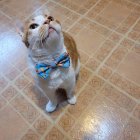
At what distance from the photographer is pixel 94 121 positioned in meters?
1.30

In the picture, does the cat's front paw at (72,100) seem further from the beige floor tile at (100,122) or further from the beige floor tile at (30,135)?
the beige floor tile at (30,135)

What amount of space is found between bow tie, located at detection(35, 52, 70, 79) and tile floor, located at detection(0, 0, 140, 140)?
46 cm

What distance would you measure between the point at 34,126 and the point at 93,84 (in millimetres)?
497

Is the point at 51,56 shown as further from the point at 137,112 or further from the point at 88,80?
the point at 137,112

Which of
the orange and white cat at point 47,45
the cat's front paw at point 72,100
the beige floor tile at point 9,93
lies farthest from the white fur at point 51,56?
the beige floor tile at point 9,93

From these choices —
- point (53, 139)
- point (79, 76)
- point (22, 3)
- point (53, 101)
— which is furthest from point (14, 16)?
point (53, 139)

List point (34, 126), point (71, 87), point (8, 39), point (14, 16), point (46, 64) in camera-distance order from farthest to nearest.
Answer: point (14, 16) → point (8, 39) → point (34, 126) → point (71, 87) → point (46, 64)

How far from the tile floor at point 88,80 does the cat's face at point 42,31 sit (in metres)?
0.65

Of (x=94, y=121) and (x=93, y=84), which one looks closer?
(x=94, y=121)

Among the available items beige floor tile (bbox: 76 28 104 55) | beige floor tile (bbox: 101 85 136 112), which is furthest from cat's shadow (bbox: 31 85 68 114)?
beige floor tile (bbox: 76 28 104 55)

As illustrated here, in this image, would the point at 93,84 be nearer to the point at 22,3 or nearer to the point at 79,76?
the point at 79,76

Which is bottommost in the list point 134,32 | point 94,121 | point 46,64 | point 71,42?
point 94,121

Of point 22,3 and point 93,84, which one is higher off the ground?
point 22,3

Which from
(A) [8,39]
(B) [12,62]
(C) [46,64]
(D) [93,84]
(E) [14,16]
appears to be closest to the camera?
(C) [46,64]
